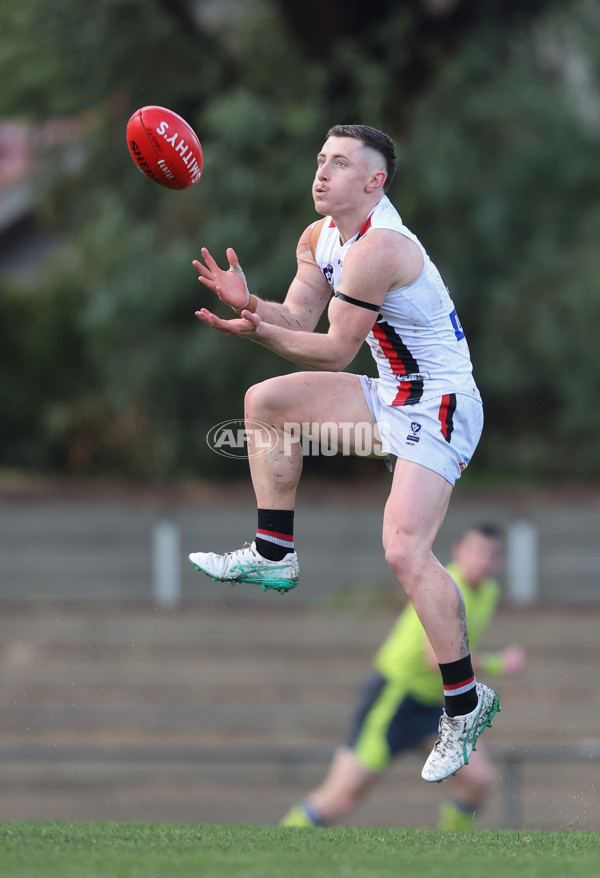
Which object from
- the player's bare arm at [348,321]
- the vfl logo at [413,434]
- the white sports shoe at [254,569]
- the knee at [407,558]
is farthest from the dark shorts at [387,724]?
the player's bare arm at [348,321]

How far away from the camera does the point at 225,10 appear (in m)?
15.7

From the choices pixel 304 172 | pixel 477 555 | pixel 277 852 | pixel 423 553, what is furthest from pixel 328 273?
pixel 304 172

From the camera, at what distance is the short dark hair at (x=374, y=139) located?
5.36 meters

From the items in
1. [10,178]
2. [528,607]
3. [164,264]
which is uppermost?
[10,178]

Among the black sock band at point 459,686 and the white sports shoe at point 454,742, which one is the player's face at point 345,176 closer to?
the black sock band at point 459,686

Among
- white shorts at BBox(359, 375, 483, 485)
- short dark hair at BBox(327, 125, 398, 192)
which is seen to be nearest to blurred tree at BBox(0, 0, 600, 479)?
short dark hair at BBox(327, 125, 398, 192)

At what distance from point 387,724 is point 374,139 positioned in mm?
4336

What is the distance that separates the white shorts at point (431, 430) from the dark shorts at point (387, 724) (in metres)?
3.31

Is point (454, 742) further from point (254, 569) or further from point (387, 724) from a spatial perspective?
point (387, 724)

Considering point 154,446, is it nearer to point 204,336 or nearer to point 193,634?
point 204,336

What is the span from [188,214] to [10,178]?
307 inches

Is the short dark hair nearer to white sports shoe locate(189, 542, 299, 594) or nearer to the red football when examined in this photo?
the red football

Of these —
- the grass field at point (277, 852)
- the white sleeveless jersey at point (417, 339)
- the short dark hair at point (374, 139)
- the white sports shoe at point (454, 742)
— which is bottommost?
the grass field at point (277, 852)

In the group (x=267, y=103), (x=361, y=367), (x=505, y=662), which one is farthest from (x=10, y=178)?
(x=505, y=662)
